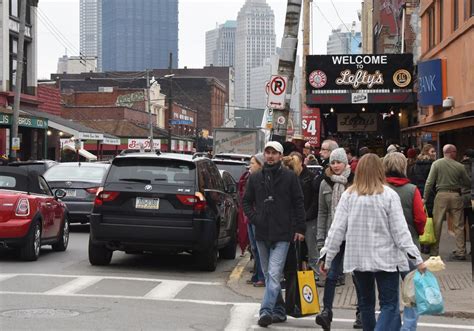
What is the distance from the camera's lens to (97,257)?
11836mm

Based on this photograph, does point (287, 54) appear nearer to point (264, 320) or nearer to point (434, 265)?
point (264, 320)

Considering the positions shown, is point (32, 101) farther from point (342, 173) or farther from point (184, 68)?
point (184, 68)

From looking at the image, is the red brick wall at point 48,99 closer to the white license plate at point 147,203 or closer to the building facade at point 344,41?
the building facade at point 344,41

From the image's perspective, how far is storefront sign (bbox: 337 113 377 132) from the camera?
28984mm

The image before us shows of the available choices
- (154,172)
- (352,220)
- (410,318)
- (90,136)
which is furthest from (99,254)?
(90,136)

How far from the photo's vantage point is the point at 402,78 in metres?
21.7

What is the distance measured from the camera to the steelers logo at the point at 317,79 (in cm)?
2158

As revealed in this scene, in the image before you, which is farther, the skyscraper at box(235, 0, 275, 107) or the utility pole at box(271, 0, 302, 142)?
the skyscraper at box(235, 0, 275, 107)

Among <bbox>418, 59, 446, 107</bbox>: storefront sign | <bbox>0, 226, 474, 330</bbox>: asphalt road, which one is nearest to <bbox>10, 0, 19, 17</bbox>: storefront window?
<bbox>418, 59, 446, 107</bbox>: storefront sign

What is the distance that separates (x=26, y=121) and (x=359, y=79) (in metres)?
19.7

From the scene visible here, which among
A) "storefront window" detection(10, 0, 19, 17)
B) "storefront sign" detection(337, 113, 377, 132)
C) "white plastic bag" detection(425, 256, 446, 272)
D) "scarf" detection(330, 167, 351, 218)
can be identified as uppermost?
"storefront window" detection(10, 0, 19, 17)

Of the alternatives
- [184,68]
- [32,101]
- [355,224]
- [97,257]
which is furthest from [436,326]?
[184,68]

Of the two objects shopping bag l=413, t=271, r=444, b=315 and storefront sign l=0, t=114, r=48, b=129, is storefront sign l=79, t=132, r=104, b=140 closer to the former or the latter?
storefront sign l=0, t=114, r=48, b=129

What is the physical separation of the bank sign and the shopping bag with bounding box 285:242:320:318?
46.2ft
